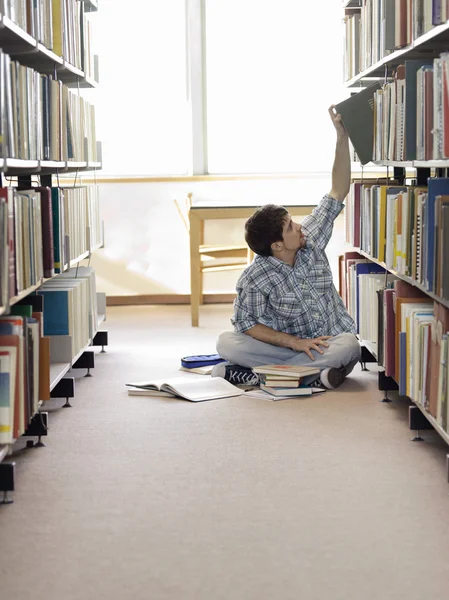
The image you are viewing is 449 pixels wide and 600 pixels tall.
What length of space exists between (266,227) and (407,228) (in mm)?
865

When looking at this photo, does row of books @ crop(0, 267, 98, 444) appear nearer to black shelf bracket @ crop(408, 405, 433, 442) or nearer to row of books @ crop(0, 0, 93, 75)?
row of books @ crop(0, 0, 93, 75)

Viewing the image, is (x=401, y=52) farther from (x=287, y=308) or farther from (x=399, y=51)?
(x=287, y=308)

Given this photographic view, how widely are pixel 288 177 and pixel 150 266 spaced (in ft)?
3.84

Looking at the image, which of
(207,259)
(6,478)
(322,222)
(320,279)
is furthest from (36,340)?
(207,259)

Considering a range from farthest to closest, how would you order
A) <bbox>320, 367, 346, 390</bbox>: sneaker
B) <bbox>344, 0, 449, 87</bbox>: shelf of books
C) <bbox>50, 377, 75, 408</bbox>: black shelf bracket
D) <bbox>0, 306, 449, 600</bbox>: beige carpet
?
1. <bbox>320, 367, 346, 390</bbox>: sneaker
2. <bbox>50, 377, 75, 408</bbox>: black shelf bracket
3. <bbox>344, 0, 449, 87</bbox>: shelf of books
4. <bbox>0, 306, 449, 600</bbox>: beige carpet

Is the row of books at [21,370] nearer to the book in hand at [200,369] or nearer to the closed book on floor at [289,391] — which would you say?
the closed book on floor at [289,391]

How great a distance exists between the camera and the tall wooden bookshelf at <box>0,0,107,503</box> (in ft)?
9.11

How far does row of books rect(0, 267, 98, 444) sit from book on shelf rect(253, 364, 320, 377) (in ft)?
2.58

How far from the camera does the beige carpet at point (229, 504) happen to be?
203 cm

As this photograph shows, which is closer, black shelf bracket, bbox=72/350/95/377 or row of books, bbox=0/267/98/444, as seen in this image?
row of books, bbox=0/267/98/444

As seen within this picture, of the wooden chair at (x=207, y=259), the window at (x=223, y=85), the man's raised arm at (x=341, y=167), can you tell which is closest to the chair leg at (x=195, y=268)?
the wooden chair at (x=207, y=259)

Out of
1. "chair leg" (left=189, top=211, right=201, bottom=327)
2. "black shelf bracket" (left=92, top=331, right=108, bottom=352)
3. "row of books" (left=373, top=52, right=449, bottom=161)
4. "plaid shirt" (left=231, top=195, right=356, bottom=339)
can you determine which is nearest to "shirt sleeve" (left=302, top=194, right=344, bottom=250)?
"plaid shirt" (left=231, top=195, right=356, bottom=339)

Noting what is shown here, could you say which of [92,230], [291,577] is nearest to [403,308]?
[291,577]

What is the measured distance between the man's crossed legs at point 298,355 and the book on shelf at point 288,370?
53 millimetres
